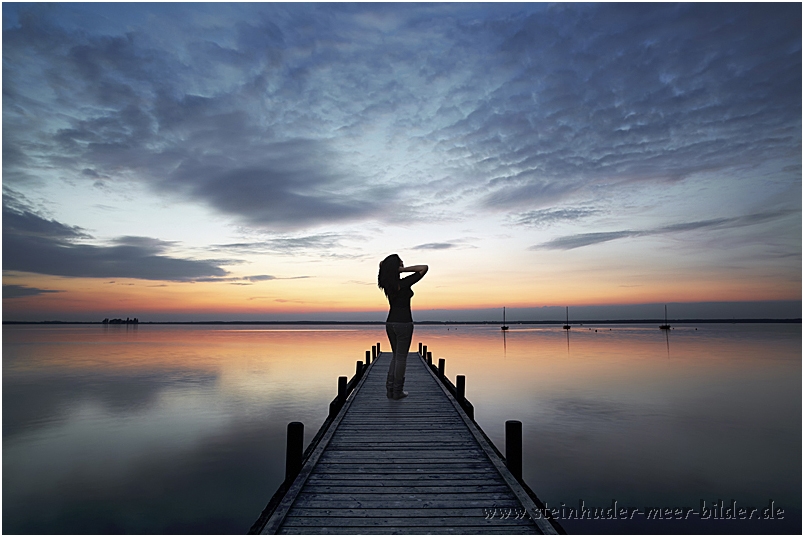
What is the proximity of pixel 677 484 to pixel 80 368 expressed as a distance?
33.0 metres

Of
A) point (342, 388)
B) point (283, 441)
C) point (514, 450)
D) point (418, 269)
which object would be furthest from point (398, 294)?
point (283, 441)

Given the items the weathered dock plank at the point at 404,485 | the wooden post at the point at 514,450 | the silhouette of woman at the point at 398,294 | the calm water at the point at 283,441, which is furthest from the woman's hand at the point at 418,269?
the calm water at the point at 283,441

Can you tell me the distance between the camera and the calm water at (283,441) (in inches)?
356

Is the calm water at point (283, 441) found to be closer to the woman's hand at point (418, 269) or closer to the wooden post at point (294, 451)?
the wooden post at point (294, 451)

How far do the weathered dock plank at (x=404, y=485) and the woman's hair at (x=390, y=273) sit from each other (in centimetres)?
265

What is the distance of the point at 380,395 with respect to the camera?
12.1m

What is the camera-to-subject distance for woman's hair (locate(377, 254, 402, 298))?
861 cm

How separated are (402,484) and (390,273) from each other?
3870 mm

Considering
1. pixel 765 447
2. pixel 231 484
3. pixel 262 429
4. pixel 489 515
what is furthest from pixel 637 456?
pixel 262 429

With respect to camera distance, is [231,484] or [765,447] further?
[765,447]

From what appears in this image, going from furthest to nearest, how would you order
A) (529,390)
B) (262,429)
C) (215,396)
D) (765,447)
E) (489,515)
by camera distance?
(529,390)
(215,396)
(262,429)
(765,447)
(489,515)

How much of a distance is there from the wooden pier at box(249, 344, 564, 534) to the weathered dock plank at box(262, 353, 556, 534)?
0.01m

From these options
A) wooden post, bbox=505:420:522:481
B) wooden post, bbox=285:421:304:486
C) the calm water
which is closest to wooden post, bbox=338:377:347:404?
the calm water

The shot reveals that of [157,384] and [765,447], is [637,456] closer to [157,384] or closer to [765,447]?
[765,447]
